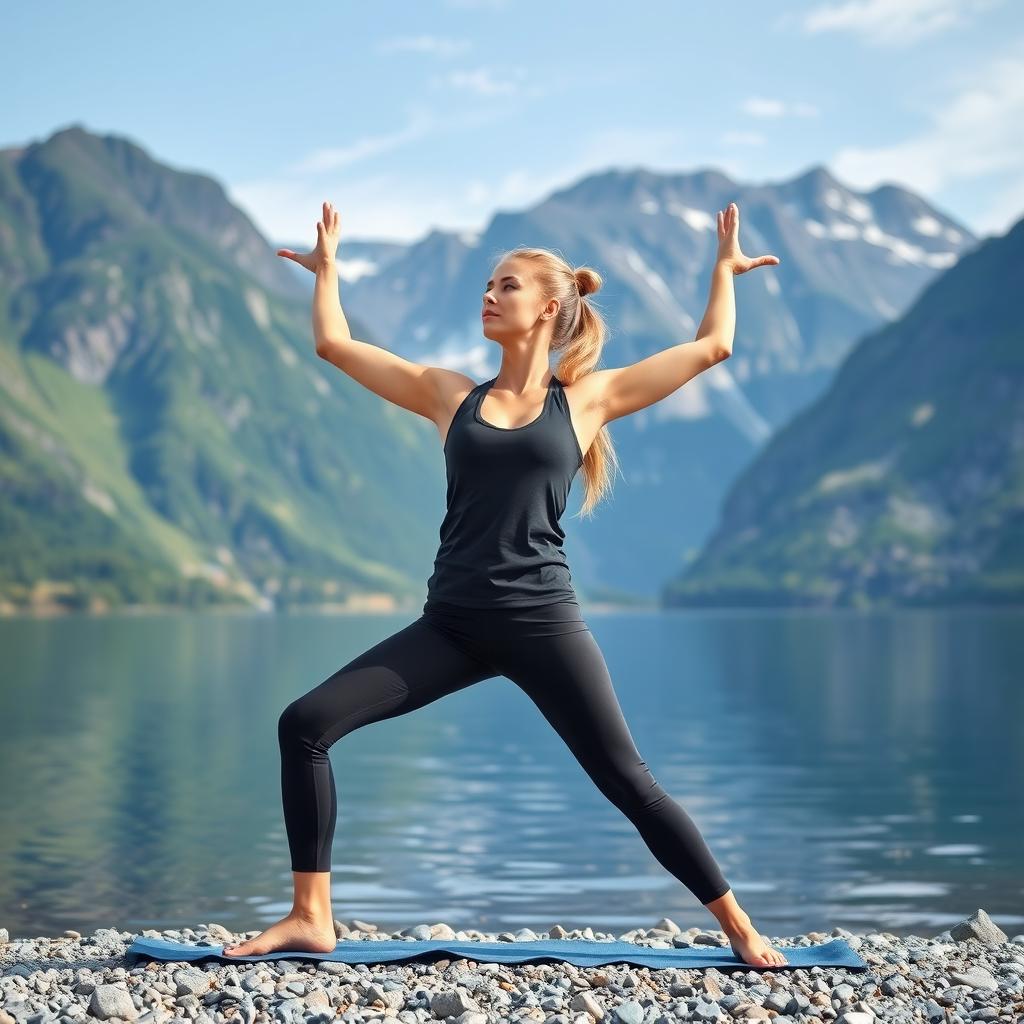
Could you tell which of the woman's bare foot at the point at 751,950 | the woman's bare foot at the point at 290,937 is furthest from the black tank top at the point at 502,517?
the woman's bare foot at the point at 751,950

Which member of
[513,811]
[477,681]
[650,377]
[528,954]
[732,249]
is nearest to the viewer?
[477,681]

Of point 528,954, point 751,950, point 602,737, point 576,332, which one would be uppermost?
point 576,332

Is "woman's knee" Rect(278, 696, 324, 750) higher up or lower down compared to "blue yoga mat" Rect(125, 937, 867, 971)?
higher up

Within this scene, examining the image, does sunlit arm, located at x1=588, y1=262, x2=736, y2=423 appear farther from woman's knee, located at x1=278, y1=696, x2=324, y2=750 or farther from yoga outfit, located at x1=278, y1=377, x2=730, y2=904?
woman's knee, located at x1=278, y1=696, x2=324, y2=750

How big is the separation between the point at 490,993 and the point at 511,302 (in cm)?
386

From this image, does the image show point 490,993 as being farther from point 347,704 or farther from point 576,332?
point 576,332

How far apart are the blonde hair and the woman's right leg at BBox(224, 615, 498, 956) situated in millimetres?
1267

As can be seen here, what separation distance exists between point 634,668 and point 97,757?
2301 inches

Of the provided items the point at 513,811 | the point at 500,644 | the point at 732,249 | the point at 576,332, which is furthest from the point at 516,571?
the point at 513,811

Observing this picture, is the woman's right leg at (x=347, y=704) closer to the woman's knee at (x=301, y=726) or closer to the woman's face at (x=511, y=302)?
the woman's knee at (x=301, y=726)

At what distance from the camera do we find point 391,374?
29.7ft

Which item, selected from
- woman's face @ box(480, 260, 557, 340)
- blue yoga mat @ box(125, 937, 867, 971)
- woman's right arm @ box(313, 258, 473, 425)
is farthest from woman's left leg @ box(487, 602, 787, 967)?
woman's face @ box(480, 260, 557, 340)

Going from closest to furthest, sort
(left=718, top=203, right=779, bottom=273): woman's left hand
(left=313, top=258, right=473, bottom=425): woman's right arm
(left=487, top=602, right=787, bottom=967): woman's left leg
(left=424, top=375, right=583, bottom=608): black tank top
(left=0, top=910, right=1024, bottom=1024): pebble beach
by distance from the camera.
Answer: (left=0, top=910, right=1024, bottom=1024): pebble beach < (left=424, top=375, right=583, bottom=608): black tank top < (left=487, top=602, right=787, bottom=967): woman's left leg < (left=313, top=258, right=473, bottom=425): woman's right arm < (left=718, top=203, right=779, bottom=273): woman's left hand

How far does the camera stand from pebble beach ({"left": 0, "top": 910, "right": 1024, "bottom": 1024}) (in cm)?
832
